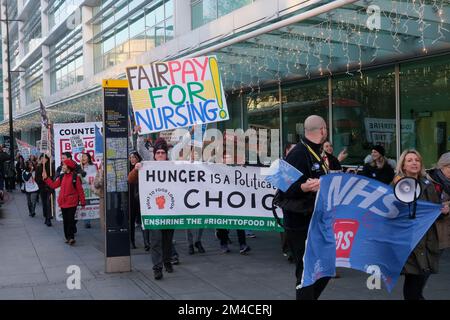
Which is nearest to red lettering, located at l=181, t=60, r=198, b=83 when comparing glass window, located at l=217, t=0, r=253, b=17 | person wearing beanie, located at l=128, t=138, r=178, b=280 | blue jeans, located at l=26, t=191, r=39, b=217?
person wearing beanie, located at l=128, t=138, r=178, b=280

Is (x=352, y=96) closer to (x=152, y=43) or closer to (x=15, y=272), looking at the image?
(x=15, y=272)

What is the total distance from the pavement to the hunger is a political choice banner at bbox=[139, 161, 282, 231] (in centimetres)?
67

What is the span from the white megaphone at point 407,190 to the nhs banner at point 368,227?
0.39 feet

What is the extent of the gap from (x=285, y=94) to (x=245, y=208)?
305 inches

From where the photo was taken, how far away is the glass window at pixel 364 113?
11553 mm

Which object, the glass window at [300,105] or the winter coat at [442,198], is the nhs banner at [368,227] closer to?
the winter coat at [442,198]

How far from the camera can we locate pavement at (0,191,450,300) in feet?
21.4

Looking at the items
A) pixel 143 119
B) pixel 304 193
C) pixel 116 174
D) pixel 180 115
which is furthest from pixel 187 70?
pixel 304 193

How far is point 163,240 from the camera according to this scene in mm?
7598

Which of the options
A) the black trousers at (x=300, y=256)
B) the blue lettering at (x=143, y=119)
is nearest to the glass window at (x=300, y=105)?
the blue lettering at (x=143, y=119)

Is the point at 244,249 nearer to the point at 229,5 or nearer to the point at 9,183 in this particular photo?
the point at 229,5

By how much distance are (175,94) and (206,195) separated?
4.90ft

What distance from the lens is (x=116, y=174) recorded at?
25.3ft

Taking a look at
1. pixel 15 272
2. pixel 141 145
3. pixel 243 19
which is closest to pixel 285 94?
pixel 243 19
